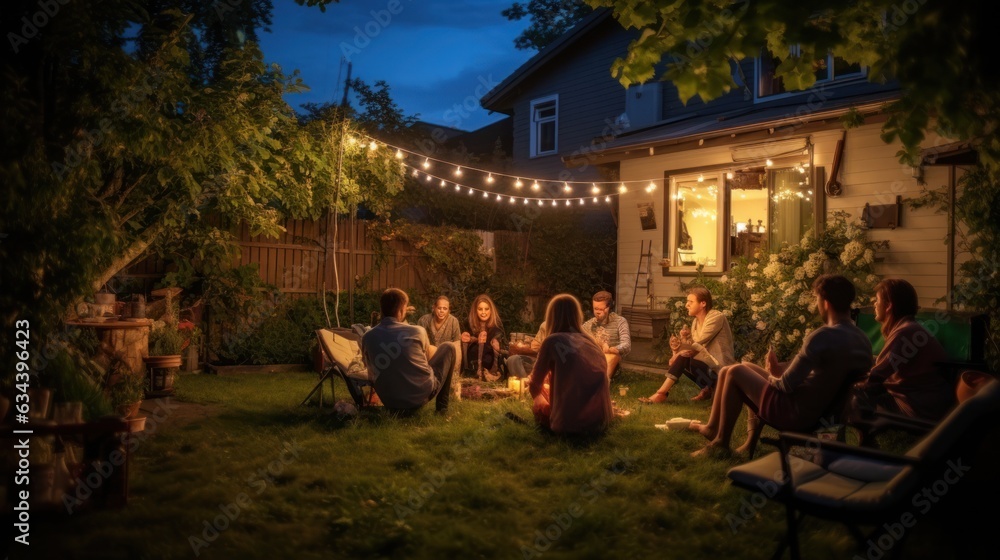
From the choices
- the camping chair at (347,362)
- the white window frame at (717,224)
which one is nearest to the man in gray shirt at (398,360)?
the camping chair at (347,362)

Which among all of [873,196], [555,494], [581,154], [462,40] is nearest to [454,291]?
[581,154]

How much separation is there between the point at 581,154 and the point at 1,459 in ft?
27.1

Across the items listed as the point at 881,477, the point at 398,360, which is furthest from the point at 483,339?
the point at 881,477

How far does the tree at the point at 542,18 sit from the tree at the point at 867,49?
1888 cm

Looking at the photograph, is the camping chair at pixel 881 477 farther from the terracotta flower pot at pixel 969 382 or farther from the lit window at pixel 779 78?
the lit window at pixel 779 78

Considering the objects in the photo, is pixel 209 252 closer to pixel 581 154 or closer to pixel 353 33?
pixel 353 33

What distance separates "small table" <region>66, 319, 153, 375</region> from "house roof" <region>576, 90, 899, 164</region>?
647cm

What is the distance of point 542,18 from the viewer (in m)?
22.4

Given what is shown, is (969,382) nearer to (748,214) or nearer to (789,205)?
(789,205)

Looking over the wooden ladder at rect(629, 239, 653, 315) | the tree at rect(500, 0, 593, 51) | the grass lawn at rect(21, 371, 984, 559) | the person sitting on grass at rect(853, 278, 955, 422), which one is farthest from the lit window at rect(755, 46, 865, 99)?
the tree at rect(500, 0, 593, 51)

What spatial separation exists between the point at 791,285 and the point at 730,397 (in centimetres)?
357

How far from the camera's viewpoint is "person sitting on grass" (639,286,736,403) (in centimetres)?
697

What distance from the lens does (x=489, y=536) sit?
340 cm

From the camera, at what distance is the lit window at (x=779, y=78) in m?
10.1
